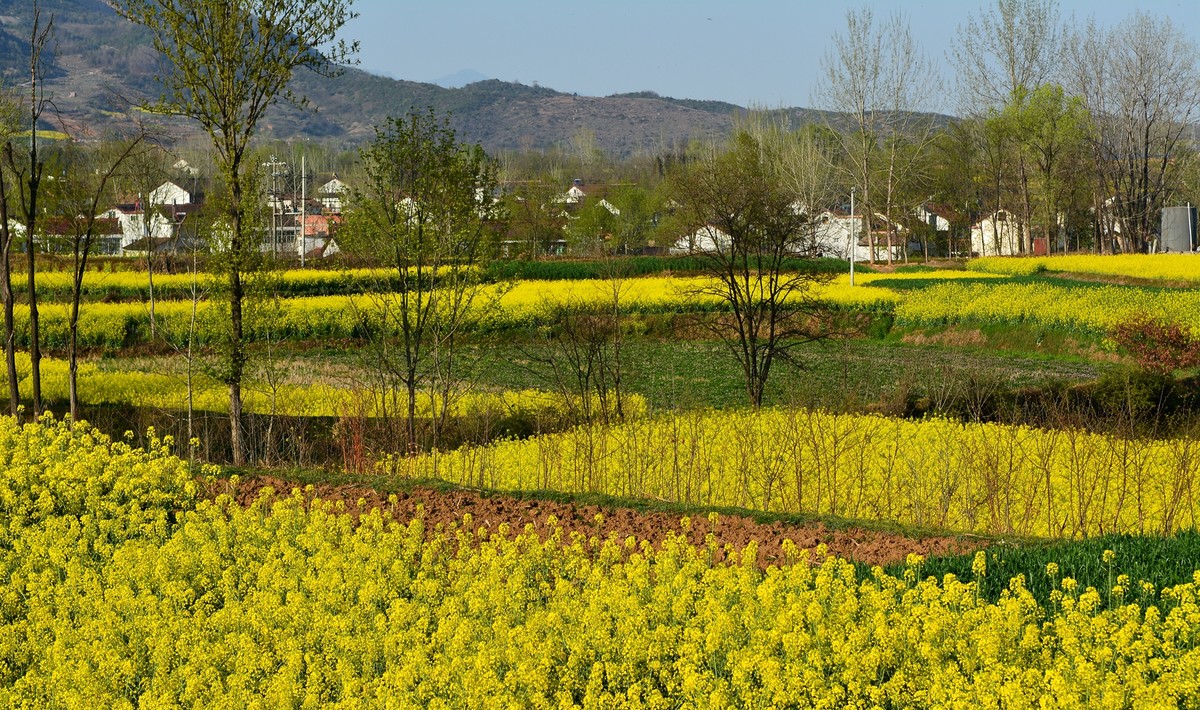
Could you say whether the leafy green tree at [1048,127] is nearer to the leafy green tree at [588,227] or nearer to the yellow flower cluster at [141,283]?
the leafy green tree at [588,227]

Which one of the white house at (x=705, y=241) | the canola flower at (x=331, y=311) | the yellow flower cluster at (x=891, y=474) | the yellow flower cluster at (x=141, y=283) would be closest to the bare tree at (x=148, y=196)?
the canola flower at (x=331, y=311)

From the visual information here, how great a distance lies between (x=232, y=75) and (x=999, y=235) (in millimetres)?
69998

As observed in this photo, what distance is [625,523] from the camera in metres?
10.8

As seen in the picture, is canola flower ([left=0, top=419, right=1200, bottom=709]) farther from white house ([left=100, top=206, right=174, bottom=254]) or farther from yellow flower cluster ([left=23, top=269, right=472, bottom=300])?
yellow flower cluster ([left=23, top=269, right=472, bottom=300])

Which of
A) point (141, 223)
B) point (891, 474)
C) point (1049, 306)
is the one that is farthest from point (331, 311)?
point (891, 474)

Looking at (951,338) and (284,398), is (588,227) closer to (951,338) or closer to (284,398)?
(951,338)

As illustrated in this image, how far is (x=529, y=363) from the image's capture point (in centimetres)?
2770

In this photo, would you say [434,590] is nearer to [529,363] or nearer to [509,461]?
[509,461]

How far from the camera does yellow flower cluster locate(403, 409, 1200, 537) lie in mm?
11445

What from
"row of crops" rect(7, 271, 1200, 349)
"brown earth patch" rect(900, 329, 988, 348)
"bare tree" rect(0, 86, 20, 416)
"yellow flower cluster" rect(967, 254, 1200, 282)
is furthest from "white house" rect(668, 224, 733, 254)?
"yellow flower cluster" rect(967, 254, 1200, 282)

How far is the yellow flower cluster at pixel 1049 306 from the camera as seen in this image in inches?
1150

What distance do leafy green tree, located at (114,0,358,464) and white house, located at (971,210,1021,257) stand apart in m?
56.5

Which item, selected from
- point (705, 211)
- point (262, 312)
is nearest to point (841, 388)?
point (705, 211)

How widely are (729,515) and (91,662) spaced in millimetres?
5358
